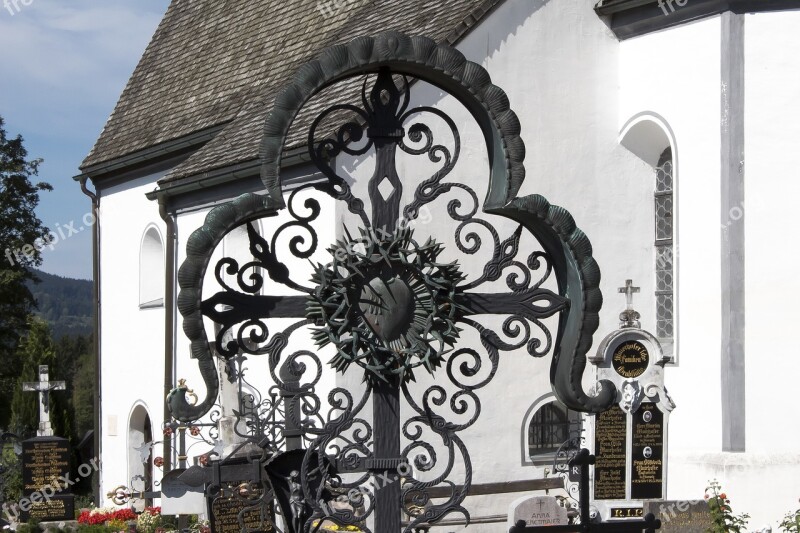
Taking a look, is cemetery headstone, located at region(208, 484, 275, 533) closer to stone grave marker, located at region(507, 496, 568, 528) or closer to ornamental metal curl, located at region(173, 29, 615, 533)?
stone grave marker, located at region(507, 496, 568, 528)

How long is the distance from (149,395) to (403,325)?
681 inches

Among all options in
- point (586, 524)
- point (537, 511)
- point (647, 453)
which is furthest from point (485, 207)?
point (647, 453)

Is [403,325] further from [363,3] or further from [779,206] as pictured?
[363,3]

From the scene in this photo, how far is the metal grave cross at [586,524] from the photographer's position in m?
7.24

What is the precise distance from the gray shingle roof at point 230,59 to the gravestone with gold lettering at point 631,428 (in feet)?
14.9

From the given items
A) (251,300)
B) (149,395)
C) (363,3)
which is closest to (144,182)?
(149,395)

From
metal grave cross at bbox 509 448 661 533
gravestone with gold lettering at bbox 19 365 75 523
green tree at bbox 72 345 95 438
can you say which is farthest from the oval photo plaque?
green tree at bbox 72 345 95 438

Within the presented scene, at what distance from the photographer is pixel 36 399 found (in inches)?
1201

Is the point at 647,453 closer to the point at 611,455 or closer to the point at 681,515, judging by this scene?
the point at 611,455

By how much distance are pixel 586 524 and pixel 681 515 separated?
4458mm

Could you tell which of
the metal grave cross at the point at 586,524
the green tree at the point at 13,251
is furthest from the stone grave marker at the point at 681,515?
the green tree at the point at 13,251

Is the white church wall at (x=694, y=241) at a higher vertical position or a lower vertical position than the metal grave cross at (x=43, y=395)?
higher

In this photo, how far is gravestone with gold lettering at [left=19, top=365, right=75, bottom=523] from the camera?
19.1 m

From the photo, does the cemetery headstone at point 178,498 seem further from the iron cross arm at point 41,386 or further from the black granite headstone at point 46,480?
the iron cross arm at point 41,386
